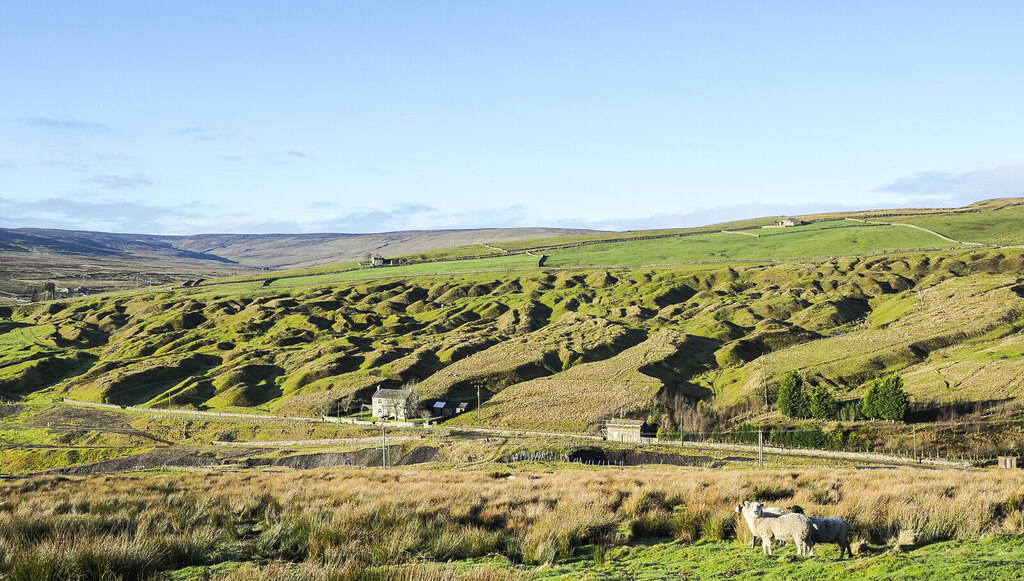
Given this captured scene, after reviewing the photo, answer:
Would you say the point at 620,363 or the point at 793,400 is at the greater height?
the point at 793,400

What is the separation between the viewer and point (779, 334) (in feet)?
541

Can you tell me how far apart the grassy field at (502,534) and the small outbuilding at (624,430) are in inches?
3262

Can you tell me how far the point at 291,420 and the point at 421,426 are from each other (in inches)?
1038

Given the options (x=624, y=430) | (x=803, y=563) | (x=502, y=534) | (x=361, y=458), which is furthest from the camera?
(x=624, y=430)

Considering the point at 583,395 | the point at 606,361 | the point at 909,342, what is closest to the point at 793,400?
the point at 583,395

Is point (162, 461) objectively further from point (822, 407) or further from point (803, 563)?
point (803, 563)

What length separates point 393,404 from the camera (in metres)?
132

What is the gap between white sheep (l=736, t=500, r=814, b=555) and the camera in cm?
1526

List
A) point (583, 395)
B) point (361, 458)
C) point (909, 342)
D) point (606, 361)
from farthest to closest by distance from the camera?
1. point (606, 361)
2. point (909, 342)
3. point (583, 395)
4. point (361, 458)

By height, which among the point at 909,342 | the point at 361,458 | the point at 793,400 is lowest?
the point at 361,458

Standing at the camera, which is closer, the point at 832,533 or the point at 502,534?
the point at 832,533

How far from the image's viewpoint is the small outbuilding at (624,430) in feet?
348

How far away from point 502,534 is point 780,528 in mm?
6357

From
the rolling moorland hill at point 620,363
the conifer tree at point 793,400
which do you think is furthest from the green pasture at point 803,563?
the rolling moorland hill at point 620,363
